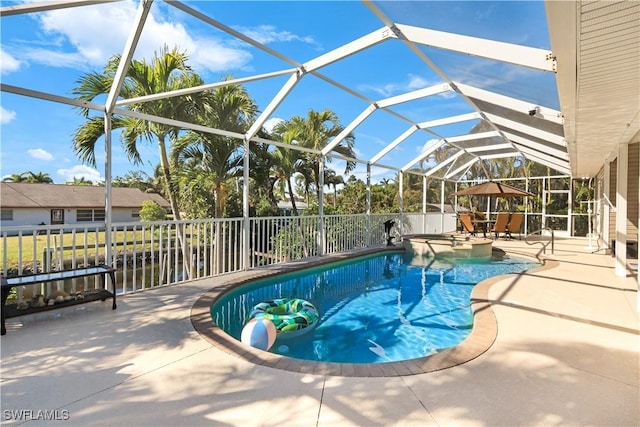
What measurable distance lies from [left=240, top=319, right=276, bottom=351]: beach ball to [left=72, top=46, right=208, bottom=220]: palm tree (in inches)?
204

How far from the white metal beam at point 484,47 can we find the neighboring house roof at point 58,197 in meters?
14.7

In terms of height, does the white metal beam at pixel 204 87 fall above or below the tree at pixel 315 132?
below

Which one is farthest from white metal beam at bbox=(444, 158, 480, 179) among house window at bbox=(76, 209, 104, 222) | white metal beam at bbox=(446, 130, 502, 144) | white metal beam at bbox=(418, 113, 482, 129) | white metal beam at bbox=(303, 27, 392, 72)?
house window at bbox=(76, 209, 104, 222)

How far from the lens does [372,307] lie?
18.3 ft

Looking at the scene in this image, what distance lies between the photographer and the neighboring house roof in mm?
17030

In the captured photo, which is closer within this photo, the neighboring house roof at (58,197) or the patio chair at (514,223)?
the patio chair at (514,223)

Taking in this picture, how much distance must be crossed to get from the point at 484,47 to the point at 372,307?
4176mm

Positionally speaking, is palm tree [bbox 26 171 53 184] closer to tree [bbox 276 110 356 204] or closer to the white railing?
the white railing

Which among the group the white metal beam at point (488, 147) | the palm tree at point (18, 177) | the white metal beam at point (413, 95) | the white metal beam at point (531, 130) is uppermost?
the palm tree at point (18, 177)

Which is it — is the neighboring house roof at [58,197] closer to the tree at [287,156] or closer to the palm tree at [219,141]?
the tree at [287,156]

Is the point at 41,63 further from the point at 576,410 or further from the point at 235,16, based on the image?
the point at 576,410

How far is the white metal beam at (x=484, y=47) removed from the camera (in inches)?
142

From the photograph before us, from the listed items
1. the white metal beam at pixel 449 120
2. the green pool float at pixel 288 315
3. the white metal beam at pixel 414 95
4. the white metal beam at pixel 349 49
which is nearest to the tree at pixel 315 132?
the white metal beam at pixel 449 120

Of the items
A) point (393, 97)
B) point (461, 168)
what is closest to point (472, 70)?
point (393, 97)
